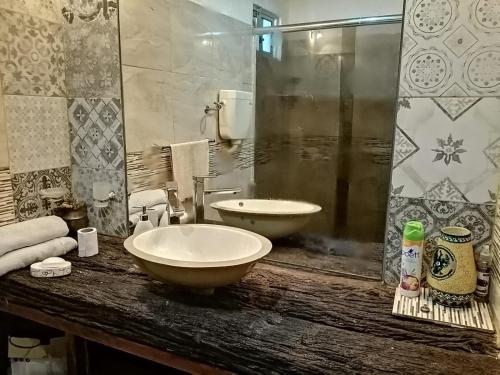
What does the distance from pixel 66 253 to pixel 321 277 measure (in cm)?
91

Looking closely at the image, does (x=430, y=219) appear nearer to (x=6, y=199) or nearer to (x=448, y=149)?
(x=448, y=149)

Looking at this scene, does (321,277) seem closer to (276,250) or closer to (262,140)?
(276,250)

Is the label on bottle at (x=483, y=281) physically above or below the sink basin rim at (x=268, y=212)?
below

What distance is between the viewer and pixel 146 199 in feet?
5.18

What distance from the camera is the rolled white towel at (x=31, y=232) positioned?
1.33 m

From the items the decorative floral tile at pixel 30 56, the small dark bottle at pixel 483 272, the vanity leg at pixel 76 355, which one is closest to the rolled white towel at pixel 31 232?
the vanity leg at pixel 76 355

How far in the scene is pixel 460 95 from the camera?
3.39 ft

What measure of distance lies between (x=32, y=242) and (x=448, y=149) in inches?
52.0

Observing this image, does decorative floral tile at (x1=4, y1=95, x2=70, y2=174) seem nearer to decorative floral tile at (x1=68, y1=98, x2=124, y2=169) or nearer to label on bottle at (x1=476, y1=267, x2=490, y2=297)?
decorative floral tile at (x1=68, y1=98, x2=124, y2=169)

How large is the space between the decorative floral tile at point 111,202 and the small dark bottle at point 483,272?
3.95ft

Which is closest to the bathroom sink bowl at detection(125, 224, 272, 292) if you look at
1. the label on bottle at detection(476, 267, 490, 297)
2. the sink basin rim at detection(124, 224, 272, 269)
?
the sink basin rim at detection(124, 224, 272, 269)

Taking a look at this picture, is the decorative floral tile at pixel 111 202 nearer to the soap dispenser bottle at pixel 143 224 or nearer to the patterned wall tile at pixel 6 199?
the soap dispenser bottle at pixel 143 224

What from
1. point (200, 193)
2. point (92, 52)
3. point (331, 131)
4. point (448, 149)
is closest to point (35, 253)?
point (200, 193)

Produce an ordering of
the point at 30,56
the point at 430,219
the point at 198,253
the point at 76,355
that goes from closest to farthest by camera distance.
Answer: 1. the point at 430,219
2. the point at 76,355
3. the point at 198,253
4. the point at 30,56
